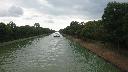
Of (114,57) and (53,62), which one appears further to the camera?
(114,57)

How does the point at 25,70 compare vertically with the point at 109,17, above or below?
below

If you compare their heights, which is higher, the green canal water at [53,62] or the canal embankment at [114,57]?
the canal embankment at [114,57]

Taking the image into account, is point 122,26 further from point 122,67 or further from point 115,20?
point 122,67

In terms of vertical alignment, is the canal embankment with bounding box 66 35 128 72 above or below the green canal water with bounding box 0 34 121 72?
above

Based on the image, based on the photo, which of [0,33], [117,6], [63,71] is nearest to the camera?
[63,71]

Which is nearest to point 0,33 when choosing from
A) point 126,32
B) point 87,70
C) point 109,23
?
point 109,23

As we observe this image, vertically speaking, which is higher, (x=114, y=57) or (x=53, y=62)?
(x=114, y=57)

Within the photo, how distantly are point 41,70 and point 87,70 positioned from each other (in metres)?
4.67

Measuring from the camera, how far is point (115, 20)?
39.6 metres

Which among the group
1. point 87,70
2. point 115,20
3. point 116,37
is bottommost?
point 87,70

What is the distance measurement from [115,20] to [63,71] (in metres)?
16.3

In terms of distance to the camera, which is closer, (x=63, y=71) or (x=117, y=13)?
(x=63, y=71)

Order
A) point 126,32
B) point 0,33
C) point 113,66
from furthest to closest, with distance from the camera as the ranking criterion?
point 0,33 < point 126,32 < point 113,66

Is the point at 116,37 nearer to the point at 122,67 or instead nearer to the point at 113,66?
the point at 113,66
